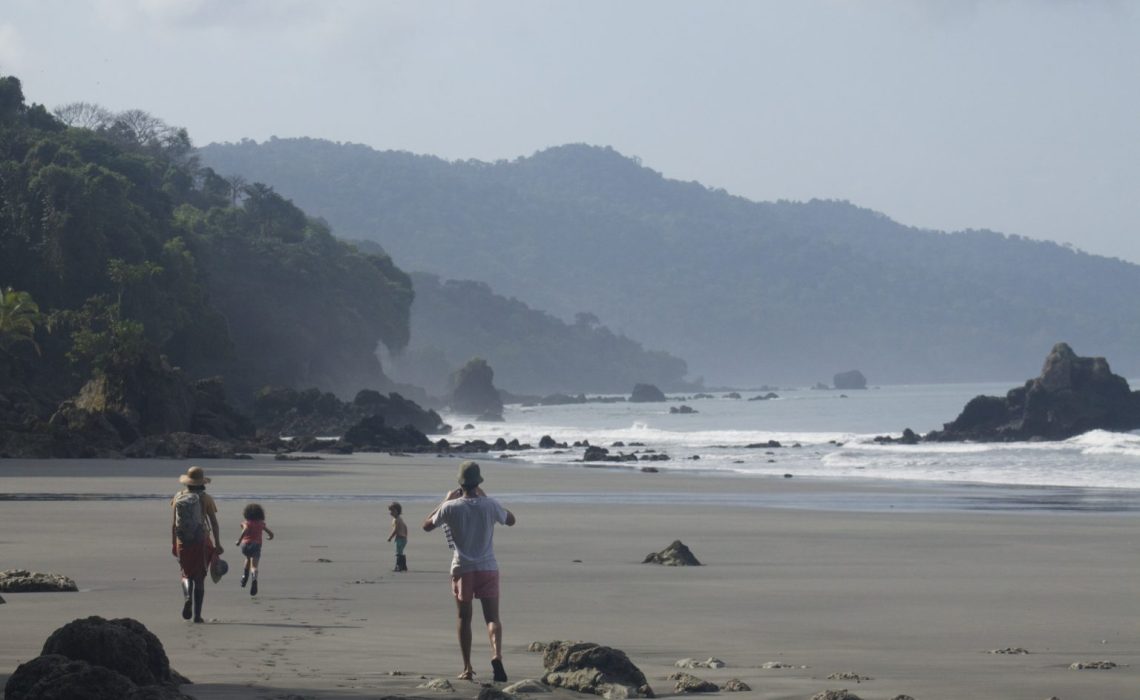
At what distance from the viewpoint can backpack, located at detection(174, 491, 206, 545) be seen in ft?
38.5

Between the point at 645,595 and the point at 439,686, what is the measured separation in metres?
5.45

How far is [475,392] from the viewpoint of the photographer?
112688 mm

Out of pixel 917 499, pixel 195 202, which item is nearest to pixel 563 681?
pixel 917 499

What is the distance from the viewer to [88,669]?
7.00m

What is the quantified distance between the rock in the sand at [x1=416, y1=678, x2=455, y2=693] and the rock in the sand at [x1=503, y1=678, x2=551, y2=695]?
0.32 meters

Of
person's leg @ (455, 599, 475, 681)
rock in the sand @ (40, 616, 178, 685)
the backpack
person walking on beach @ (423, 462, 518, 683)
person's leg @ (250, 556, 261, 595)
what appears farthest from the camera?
person's leg @ (250, 556, 261, 595)

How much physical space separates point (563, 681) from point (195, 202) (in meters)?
95.8

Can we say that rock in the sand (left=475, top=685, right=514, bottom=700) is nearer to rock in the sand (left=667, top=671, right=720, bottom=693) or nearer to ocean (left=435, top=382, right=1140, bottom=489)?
rock in the sand (left=667, top=671, right=720, bottom=693)

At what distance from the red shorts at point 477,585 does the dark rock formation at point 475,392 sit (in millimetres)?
100471

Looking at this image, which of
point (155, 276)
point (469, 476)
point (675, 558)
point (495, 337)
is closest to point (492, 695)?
point (469, 476)

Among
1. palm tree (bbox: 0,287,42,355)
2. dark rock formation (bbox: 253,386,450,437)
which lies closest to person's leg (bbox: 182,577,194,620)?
palm tree (bbox: 0,287,42,355)

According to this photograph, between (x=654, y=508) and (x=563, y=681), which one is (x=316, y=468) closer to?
(x=654, y=508)

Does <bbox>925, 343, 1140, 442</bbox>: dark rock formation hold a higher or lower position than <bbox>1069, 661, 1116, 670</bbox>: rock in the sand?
higher

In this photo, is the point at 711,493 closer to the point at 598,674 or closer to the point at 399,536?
the point at 399,536
